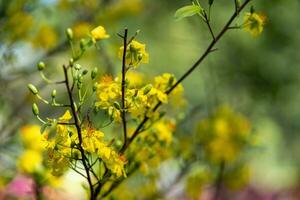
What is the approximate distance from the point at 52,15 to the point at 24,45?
297 millimetres

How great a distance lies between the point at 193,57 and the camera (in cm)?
1172

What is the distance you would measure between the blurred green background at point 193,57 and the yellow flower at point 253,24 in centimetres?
24

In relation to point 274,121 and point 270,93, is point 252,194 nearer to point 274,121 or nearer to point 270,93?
point 274,121

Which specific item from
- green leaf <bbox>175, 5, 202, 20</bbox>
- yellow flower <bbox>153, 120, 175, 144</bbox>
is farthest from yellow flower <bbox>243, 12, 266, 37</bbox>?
yellow flower <bbox>153, 120, 175, 144</bbox>

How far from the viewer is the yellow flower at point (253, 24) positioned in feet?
7.11

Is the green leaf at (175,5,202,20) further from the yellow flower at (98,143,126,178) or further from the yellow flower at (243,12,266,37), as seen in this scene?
the yellow flower at (98,143,126,178)

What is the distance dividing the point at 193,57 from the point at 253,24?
31.3ft

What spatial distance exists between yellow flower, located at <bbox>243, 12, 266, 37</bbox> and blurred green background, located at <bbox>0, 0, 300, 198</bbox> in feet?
0.79

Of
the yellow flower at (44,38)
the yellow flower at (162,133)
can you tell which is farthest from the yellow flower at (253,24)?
the yellow flower at (44,38)

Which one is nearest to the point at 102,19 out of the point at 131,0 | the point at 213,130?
the point at 131,0

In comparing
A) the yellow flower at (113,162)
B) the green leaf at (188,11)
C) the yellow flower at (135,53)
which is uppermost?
the green leaf at (188,11)

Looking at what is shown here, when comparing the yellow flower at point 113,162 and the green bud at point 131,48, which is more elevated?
the green bud at point 131,48

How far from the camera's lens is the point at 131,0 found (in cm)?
448

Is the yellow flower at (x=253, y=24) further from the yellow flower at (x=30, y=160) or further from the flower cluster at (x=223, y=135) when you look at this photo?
the flower cluster at (x=223, y=135)
